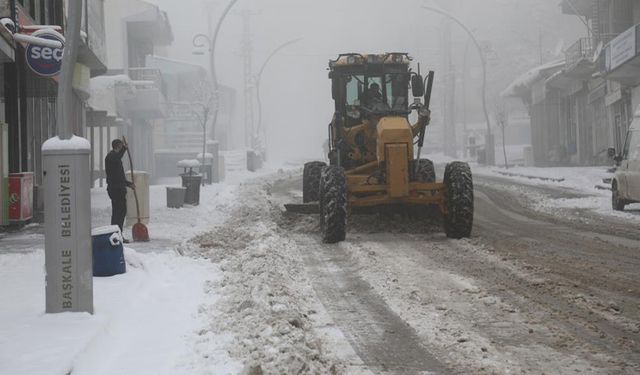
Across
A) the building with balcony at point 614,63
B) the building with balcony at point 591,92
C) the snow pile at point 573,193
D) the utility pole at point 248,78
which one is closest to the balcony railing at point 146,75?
the utility pole at point 248,78

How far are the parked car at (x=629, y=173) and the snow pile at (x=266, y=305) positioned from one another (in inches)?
314

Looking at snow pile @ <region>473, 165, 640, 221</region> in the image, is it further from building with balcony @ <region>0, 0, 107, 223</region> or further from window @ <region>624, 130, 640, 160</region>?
building with balcony @ <region>0, 0, 107, 223</region>

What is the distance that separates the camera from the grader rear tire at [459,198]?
11.6 meters

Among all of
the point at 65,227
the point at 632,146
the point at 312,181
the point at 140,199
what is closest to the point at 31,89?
the point at 140,199

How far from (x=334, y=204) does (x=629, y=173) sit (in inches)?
318

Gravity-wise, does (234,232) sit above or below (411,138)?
below

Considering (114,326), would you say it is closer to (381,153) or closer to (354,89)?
(381,153)

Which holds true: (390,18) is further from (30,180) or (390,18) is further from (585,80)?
(30,180)

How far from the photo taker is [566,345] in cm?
562

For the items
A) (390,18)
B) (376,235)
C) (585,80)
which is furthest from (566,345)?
(390,18)

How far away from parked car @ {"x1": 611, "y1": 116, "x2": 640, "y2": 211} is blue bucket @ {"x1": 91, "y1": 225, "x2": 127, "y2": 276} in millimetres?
11514

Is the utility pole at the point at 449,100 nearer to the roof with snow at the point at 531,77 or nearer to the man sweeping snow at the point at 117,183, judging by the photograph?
the roof with snow at the point at 531,77

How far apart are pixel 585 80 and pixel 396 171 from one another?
33029 mm

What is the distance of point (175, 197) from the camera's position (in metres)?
18.7
